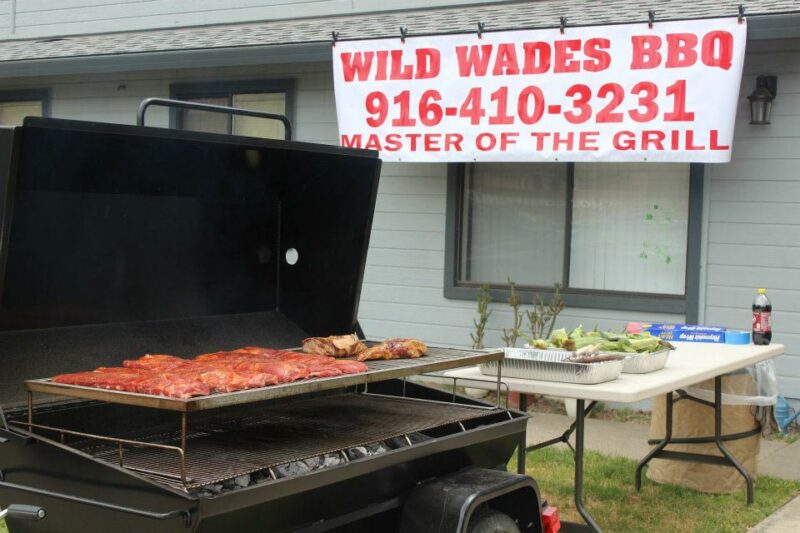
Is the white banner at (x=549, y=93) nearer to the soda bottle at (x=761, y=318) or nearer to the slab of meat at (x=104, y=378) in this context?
the soda bottle at (x=761, y=318)

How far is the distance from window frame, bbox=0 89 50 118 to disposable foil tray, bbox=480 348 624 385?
856 centimetres

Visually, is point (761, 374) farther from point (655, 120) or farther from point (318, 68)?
point (318, 68)

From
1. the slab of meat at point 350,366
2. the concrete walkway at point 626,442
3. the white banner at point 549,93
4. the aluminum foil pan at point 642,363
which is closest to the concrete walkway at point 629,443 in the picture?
the concrete walkway at point 626,442

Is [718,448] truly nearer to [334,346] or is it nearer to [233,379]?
[334,346]

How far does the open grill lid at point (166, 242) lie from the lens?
3639 mm

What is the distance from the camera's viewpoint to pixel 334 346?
13.7 ft

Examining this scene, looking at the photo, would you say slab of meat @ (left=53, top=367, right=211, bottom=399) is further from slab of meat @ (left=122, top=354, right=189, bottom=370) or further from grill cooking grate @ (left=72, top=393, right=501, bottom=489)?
grill cooking grate @ (left=72, top=393, right=501, bottom=489)

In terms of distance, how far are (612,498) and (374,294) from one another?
13.6ft

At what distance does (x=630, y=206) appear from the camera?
349 inches

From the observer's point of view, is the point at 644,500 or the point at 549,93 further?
the point at 549,93

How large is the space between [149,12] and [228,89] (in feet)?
5.96

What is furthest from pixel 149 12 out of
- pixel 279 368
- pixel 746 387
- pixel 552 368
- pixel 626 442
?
Result: pixel 279 368

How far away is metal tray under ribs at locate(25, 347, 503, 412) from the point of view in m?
2.89

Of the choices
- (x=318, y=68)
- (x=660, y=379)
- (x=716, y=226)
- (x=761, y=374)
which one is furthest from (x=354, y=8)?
(x=660, y=379)
